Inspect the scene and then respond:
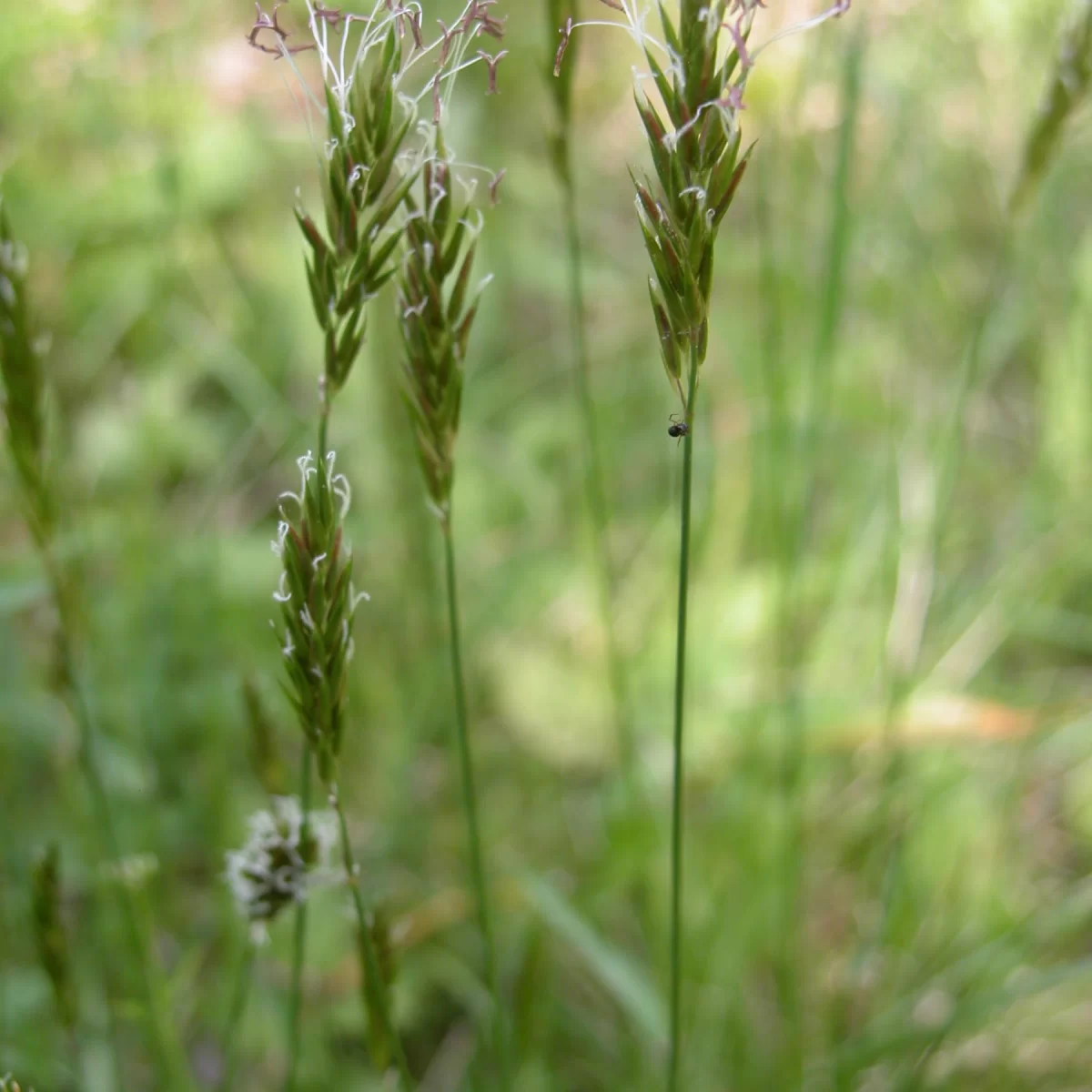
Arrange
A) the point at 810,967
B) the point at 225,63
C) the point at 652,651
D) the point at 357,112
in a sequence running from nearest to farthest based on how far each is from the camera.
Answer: the point at 357,112 → the point at 810,967 → the point at 652,651 → the point at 225,63

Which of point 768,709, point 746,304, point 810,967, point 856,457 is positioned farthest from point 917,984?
point 746,304

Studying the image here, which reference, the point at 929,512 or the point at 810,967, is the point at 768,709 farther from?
the point at 929,512

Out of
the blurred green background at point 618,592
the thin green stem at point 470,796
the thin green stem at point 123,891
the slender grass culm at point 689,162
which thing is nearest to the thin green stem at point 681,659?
the slender grass culm at point 689,162

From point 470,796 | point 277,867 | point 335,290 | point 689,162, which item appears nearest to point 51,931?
point 277,867

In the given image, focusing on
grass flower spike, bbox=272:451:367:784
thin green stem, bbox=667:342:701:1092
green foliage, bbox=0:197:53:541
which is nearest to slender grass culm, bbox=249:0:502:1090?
grass flower spike, bbox=272:451:367:784

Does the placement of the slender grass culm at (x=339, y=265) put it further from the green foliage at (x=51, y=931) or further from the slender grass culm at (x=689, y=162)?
the green foliage at (x=51, y=931)

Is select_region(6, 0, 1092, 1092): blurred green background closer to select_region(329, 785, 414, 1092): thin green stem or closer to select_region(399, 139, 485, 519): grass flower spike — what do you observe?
select_region(329, 785, 414, 1092): thin green stem
